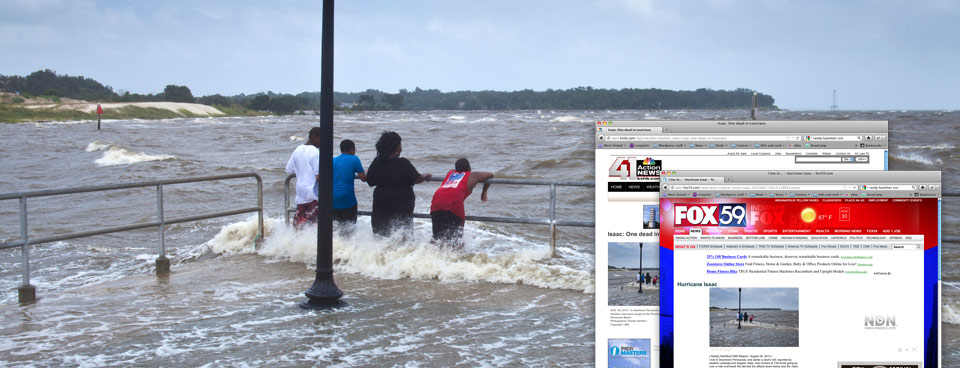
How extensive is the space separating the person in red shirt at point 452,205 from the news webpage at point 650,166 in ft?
20.1

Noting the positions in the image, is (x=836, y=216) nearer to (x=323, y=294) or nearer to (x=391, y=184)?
(x=323, y=294)

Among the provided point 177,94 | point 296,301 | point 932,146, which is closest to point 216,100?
point 177,94

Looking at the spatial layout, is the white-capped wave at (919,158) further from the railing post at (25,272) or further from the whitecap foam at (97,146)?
the whitecap foam at (97,146)

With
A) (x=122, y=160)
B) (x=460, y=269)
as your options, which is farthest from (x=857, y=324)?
(x=122, y=160)

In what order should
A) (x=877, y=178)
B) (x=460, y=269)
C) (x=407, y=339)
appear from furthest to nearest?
(x=460, y=269), (x=407, y=339), (x=877, y=178)

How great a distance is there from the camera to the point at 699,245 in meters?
1.77

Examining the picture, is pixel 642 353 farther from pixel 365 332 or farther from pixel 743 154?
pixel 365 332

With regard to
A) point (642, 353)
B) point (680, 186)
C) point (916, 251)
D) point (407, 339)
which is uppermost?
point (680, 186)

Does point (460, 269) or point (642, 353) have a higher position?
point (642, 353)

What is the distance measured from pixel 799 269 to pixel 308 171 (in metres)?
7.56

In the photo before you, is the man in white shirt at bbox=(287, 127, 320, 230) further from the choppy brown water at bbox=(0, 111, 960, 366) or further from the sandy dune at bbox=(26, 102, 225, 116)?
the sandy dune at bbox=(26, 102, 225, 116)

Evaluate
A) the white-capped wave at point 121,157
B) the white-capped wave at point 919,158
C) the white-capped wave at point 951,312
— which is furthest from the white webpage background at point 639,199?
the white-capped wave at point 121,157

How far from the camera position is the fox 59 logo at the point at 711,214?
1757 mm

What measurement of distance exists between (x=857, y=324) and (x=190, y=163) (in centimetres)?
3227
